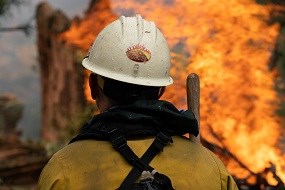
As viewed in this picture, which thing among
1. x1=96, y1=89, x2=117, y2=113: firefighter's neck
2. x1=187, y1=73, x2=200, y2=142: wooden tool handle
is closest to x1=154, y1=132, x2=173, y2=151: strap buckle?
x1=96, y1=89, x2=117, y2=113: firefighter's neck

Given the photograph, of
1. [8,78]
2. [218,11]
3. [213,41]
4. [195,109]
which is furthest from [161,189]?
[8,78]

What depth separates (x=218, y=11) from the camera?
872 cm

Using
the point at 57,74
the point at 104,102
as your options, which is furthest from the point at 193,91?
the point at 57,74

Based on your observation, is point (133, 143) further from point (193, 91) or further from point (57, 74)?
point (57, 74)

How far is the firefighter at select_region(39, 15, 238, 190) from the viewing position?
84.0 inches

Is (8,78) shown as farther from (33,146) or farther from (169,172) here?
(169,172)

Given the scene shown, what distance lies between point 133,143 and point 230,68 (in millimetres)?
6347

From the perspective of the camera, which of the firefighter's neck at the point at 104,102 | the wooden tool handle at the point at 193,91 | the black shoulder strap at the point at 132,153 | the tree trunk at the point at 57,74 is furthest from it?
the tree trunk at the point at 57,74

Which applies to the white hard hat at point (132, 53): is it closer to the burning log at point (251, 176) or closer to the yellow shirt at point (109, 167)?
the yellow shirt at point (109, 167)

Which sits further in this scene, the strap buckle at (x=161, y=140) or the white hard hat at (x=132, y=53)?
the white hard hat at (x=132, y=53)

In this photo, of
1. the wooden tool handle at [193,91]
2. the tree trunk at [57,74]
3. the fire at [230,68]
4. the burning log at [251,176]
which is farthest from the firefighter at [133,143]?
the tree trunk at [57,74]

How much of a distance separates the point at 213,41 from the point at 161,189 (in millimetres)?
6364

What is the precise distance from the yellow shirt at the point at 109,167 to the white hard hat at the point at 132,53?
38 cm

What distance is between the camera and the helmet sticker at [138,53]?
2453 mm
